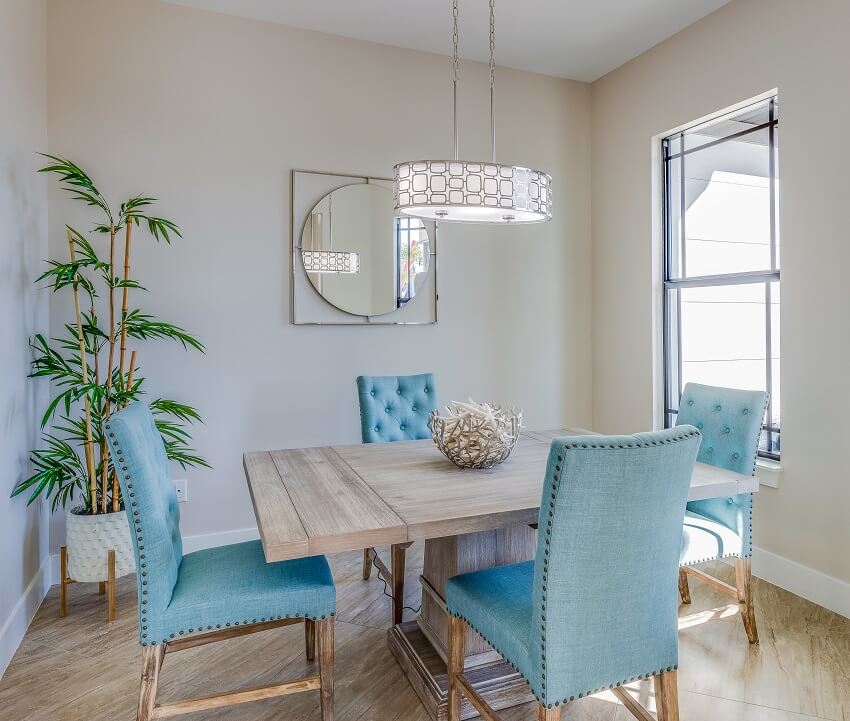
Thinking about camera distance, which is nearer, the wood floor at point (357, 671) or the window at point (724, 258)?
the wood floor at point (357, 671)

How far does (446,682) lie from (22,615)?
171cm

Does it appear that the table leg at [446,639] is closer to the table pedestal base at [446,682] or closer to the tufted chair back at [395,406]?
the table pedestal base at [446,682]

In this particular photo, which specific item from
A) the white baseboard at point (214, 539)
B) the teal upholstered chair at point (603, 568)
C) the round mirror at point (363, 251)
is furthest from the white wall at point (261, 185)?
the teal upholstered chair at point (603, 568)

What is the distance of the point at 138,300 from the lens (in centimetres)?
296

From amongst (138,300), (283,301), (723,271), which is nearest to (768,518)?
(723,271)

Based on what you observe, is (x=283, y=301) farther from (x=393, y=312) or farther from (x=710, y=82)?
(x=710, y=82)

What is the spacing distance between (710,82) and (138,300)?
10.4 ft

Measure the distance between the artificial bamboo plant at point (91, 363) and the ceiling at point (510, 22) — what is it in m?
1.22

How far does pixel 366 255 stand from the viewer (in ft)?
11.2

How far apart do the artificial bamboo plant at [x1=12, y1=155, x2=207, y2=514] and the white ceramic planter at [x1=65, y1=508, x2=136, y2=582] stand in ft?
0.28

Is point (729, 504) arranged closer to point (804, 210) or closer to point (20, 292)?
point (804, 210)

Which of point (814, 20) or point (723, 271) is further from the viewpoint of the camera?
point (723, 271)

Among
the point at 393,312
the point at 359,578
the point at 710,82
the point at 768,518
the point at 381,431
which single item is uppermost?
the point at 710,82

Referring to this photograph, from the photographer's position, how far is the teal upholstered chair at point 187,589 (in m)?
1.54
